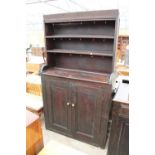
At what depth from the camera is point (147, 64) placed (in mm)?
463

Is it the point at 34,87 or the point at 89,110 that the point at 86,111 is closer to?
the point at 89,110

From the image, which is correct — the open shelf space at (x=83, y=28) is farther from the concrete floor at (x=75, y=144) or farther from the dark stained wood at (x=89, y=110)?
the concrete floor at (x=75, y=144)

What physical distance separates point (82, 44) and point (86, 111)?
100cm

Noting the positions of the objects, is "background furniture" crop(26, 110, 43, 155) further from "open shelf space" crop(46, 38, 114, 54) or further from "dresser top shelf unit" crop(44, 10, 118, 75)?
"open shelf space" crop(46, 38, 114, 54)

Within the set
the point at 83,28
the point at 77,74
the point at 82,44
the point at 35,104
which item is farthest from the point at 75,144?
the point at 83,28

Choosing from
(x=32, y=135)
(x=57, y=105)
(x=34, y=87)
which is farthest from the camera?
(x=34, y=87)

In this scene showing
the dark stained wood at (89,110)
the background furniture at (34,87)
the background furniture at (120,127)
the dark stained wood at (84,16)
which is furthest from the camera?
the background furniture at (34,87)

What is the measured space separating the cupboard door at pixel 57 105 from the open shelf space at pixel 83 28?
0.77 m

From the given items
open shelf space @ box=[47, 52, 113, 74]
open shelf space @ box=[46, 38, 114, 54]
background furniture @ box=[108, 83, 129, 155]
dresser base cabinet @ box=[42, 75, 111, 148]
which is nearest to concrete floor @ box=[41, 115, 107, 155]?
dresser base cabinet @ box=[42, 75, 111, 148]

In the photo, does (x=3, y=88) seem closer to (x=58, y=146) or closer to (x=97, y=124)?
(x=58, y=146)

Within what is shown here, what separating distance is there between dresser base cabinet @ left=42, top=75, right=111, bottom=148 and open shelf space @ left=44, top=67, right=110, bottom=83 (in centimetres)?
6

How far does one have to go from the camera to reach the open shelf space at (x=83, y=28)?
1.97 metres

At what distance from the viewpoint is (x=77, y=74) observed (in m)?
2.08

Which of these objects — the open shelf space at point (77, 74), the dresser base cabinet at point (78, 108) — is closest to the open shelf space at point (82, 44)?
the open shelf space at point (77, 74)
